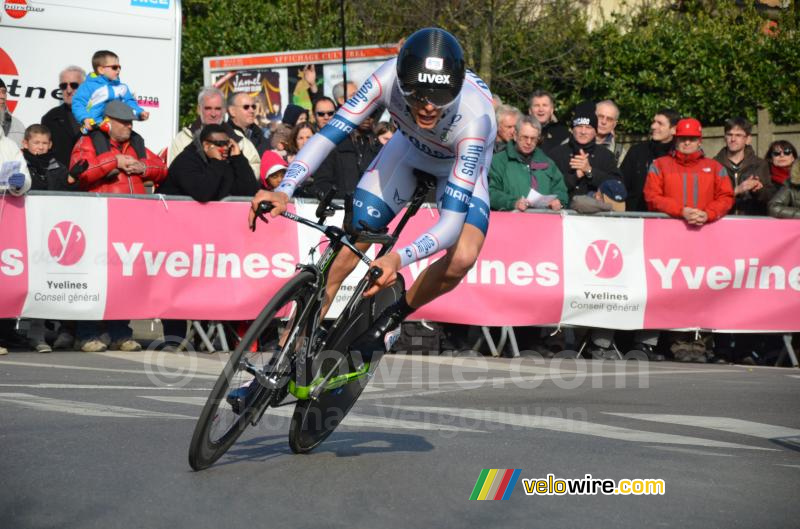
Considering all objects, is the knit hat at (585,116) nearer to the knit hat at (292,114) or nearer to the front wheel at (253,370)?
the knit hat at (292,114)

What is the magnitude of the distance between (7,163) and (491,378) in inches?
193

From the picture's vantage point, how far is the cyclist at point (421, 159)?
6723mm

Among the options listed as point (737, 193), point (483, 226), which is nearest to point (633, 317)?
point (737, 193)

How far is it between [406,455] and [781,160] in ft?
29.7

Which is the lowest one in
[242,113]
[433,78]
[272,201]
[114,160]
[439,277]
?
[439,277]

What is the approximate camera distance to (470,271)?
1343cm

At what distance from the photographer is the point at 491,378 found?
11.4 m

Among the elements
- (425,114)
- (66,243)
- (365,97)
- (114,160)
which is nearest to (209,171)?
(114,160)

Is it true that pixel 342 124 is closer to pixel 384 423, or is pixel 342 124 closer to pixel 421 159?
pixel 421 159

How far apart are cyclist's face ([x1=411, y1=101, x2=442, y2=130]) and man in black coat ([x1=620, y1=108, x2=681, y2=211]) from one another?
7885 millimetres

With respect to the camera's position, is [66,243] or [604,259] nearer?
[66,243]

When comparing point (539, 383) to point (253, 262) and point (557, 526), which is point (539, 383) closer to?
point (253, 262)

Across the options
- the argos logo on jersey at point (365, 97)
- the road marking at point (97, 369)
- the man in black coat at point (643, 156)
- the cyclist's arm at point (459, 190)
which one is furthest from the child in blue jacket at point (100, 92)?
the cyclist's arm at point (459, 190)

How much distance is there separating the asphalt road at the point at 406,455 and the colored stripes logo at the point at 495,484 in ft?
0.15
